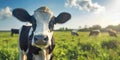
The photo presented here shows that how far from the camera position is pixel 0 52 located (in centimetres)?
995

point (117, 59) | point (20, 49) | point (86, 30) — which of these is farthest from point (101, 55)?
point (86, 30)

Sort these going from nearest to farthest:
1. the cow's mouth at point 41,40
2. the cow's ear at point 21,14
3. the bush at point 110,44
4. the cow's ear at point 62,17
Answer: the cow's mouth at point 41,40
the cow's ear at point 21,14
the cow's ear at point 62,17
the bush at point 110,44

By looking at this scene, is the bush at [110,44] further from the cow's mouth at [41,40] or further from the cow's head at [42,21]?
the cow's mouth at [41,40]

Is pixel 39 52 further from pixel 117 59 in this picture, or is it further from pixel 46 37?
pixel 117 59

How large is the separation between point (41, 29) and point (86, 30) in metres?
21.5

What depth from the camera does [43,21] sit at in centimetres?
596

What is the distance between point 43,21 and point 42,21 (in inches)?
0.6

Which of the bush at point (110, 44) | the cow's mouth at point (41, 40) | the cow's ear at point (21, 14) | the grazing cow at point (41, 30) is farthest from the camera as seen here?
the bush at point (110, 44)

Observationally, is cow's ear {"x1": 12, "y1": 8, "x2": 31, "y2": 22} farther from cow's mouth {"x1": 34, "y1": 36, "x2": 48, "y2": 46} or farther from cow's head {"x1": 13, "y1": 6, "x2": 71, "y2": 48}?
cow's mouth {"x1": 34, "y1": 36, "x2": 48, "y2": 46}

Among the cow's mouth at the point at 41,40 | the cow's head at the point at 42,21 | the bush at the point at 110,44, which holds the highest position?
the cow's head at the point at 42,21

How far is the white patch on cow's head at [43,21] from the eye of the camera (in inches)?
226

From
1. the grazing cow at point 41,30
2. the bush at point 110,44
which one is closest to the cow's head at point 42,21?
the grazing cow at point 41,30

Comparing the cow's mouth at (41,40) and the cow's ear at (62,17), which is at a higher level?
the cow's ear at (62,17)

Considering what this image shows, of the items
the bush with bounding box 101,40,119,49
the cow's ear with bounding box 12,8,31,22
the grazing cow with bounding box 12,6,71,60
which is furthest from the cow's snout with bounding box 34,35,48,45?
the bush with bounding box 101,40,119,49
